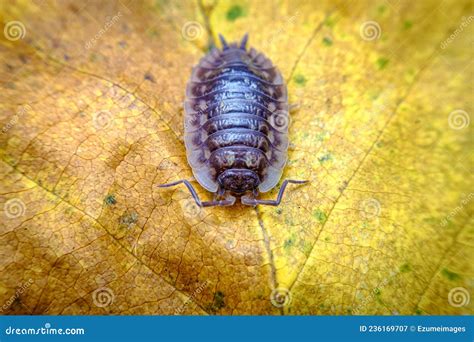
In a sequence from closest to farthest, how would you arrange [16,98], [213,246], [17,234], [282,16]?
[17,234] → [213,246] → [16,98] → [282,16]

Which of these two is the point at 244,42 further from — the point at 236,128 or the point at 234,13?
the point at 236,128

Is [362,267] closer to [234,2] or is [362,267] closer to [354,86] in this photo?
[354,86]

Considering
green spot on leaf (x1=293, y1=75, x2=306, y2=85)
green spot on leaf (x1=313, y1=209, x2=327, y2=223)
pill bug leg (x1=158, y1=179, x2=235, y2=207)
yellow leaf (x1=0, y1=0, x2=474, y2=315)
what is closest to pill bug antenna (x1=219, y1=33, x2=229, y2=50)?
yellow leaf (x1=0, y1=0, x2=474, y2=315)

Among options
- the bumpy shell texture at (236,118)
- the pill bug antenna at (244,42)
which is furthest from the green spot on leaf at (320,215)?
the pill bug antenna at (244,42)

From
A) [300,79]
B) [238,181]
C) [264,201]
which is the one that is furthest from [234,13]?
[264,201]

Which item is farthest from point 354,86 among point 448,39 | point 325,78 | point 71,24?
point 71,24

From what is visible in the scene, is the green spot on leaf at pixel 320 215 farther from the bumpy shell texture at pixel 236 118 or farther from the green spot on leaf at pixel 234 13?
the green spot on leaf at pixel 234 13
